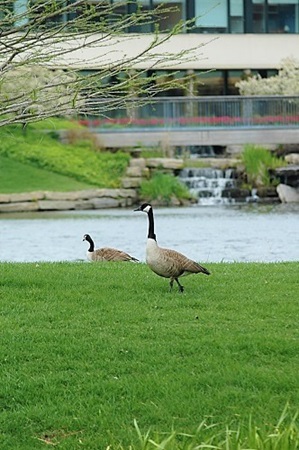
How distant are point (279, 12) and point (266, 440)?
54918 millimetres

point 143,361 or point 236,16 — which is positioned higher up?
point 236,16

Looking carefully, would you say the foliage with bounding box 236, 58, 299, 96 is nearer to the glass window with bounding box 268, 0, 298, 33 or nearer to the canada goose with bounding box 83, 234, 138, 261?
the glass window with bounding box 268, 0, 298, 33

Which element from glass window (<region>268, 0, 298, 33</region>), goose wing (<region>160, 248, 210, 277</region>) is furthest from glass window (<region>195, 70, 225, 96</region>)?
goose wing (<region>160, 248, 210, 277</region>)

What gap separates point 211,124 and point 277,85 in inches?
277

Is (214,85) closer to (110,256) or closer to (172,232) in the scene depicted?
(172,232)

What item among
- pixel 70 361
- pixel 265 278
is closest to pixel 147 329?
pixel 70 361

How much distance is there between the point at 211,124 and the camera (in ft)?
150

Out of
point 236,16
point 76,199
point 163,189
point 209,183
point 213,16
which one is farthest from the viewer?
point 236,16

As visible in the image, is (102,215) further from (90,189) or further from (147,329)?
(147,329)

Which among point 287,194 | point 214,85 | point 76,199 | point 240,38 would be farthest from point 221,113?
point 214,85

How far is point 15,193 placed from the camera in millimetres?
40312

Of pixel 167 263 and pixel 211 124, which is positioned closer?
pixel 167 263

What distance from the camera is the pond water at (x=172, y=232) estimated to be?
24.6 m

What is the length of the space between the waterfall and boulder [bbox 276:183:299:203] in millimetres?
1677
